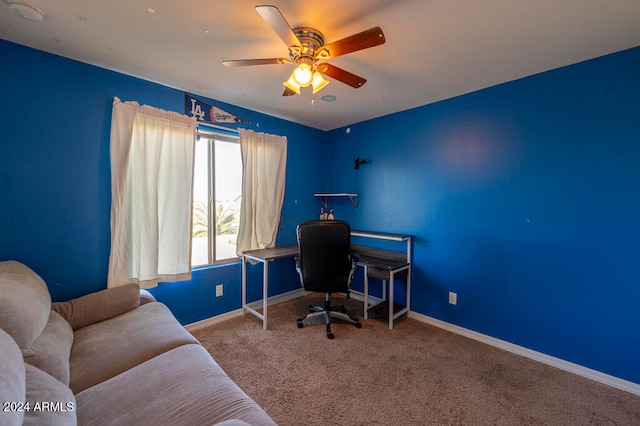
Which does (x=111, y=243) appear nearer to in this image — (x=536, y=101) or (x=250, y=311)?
(x=250, y=311)

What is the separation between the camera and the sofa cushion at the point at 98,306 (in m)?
1.77

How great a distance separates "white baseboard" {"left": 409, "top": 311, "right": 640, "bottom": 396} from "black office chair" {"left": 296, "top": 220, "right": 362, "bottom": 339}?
0.95 meters

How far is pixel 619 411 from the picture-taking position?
1.67 meters

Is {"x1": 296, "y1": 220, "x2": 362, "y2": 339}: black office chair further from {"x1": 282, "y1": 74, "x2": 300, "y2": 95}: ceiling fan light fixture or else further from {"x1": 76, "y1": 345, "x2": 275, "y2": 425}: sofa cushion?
{"x1": 76, "y1": 345, "x2": 275, "y2": 425}: sofa cushion

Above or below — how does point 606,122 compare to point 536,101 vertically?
below

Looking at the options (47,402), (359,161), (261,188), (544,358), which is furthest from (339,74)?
(544,358)

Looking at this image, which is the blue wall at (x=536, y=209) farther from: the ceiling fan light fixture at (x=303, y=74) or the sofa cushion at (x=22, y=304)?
the sofa cushion at (x=22, y=304)

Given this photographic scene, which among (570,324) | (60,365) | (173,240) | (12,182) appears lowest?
(570,324)

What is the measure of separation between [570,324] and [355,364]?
1743 millimetres

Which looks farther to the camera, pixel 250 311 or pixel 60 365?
pixel 250 311

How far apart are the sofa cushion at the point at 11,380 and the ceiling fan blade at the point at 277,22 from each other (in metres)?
1.59

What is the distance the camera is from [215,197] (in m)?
2.93

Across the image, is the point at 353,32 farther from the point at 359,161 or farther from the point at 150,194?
the point at 150,194

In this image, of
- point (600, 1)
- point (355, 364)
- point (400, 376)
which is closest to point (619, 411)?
point (400, 376)
